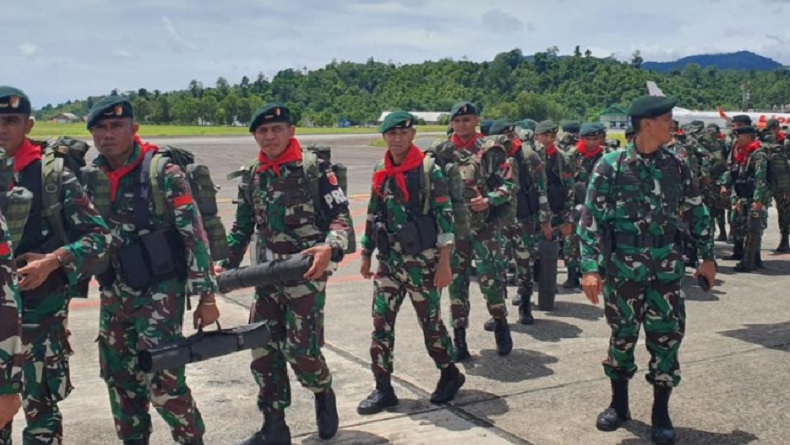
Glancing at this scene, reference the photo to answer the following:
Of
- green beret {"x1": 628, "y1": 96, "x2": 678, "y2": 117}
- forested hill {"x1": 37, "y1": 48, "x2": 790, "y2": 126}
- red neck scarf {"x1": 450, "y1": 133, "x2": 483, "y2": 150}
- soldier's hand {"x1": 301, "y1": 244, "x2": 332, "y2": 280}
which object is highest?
forested hill {"x1": 37, "y1": 48, "x2": 790, "y2": 126}

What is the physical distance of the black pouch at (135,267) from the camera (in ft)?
13.0

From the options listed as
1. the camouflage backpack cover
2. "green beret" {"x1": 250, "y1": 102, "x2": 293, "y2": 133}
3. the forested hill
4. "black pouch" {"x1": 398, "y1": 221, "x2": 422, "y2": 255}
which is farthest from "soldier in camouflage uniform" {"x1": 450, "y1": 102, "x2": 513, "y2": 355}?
the forested hill

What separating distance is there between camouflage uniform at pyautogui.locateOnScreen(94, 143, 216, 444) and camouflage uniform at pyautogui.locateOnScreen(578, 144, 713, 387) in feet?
7.85

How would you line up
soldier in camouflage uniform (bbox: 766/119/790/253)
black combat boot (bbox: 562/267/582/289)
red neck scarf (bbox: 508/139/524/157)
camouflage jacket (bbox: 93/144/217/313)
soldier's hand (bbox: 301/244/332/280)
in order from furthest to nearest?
soldier in camouflage uniform (bbox: 766/119/790/253)
black combat boot (bbox: 562/267/582/289)
red neck scarf (bbox: 508/139/524/157)
soldier's hand (bbox: 301/244/332/280)
camouflage jacket (bbox: 93/144/217/313)

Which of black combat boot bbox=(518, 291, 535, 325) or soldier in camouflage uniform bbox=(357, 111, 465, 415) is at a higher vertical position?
soldier in camouflage uniform bbox=(357, 111, 465, 415)

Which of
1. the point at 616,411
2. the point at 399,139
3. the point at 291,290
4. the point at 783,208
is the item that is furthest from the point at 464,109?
the point at 783,208

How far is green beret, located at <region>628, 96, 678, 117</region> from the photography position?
4629 millimetres

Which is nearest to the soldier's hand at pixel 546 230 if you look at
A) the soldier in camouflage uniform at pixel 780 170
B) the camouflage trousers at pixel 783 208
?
the soldier in camouflage uniform at pixel 780 170

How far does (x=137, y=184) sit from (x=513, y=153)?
13.6ft

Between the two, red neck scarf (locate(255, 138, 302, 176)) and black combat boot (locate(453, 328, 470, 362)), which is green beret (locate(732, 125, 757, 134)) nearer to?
black combat boot (locate(453, 328, 470, 362))

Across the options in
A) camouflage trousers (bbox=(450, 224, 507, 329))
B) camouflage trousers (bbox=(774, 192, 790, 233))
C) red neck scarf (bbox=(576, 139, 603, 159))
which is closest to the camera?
camouflage trousers (bbox=(450, 224, 507, 329))

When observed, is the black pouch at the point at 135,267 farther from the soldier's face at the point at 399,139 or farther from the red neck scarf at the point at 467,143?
the red neck scarf at the point at 467,143

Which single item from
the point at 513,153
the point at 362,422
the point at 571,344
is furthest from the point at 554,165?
the point at 362,422

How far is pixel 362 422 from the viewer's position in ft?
16.7
